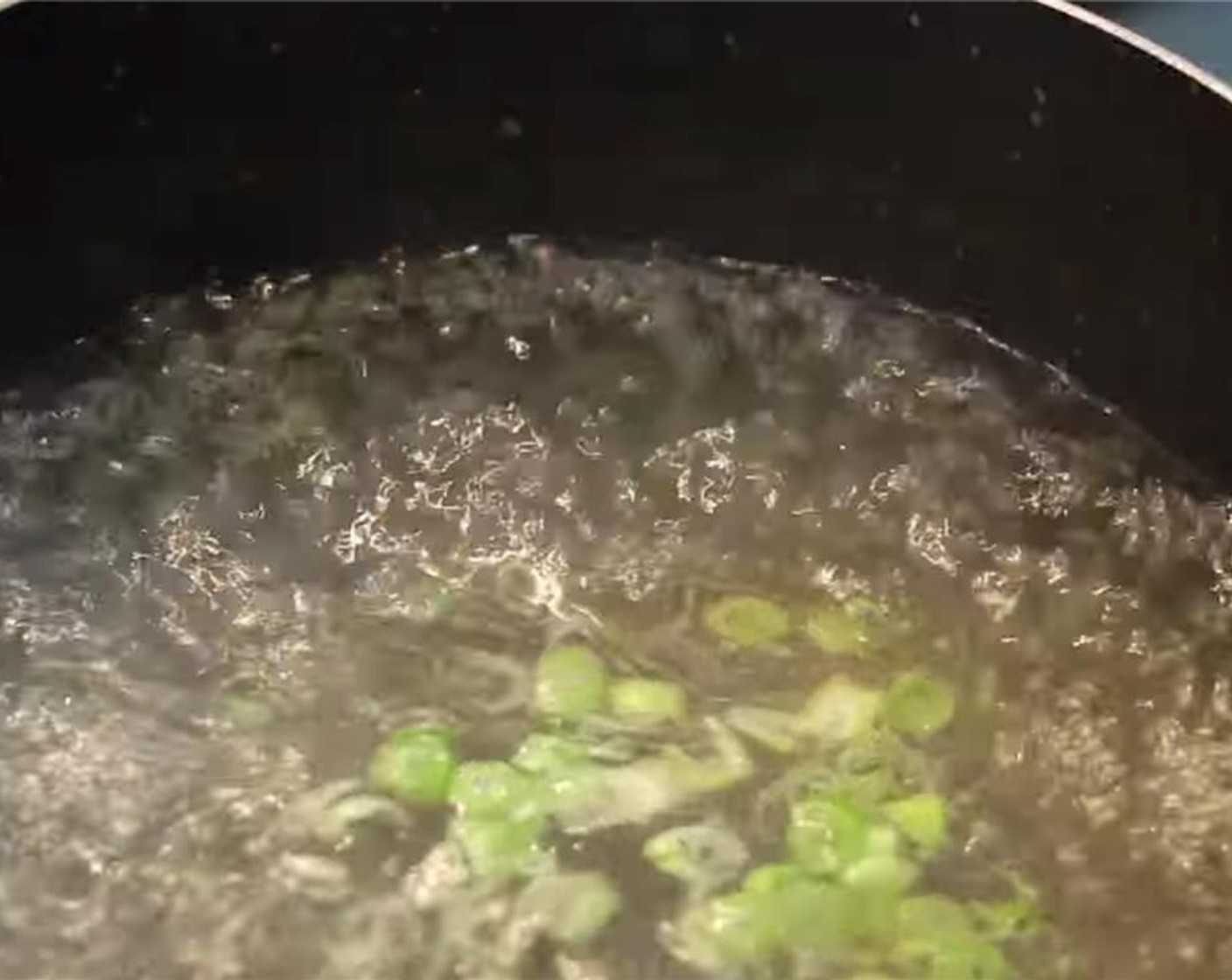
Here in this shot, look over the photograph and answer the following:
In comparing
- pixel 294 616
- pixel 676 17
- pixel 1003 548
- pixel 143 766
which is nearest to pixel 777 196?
pixel 676 17

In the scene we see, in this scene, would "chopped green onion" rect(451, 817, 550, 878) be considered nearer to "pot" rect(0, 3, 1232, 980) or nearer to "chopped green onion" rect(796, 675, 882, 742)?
"pot" rect(0, 3, 1232, 980)

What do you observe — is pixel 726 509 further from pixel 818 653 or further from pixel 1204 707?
pixel 1204 707

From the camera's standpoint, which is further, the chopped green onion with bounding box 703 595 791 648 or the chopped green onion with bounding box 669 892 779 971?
the chopped green onion with bounding box 703 595 791 648

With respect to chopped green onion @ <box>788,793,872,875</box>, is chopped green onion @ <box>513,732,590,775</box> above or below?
above

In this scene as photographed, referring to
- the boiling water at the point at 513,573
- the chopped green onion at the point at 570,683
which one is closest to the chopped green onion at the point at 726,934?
the boiling water at the point at 513,573

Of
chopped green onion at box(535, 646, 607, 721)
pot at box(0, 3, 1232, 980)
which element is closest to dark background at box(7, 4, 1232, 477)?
Result: pot at box(0, 3, 1232, 980)
